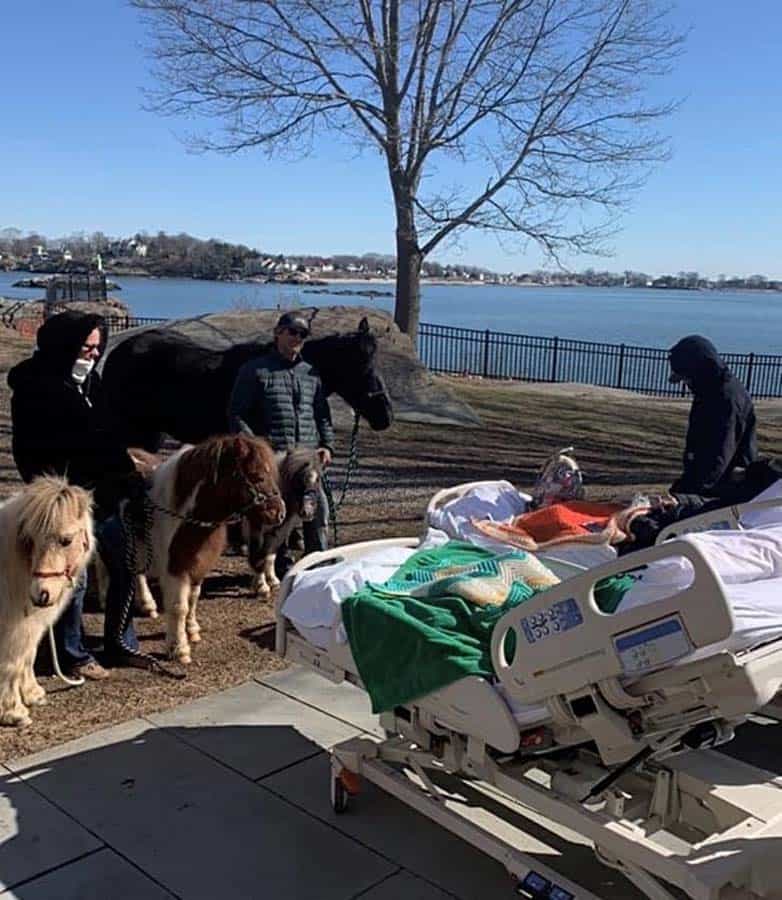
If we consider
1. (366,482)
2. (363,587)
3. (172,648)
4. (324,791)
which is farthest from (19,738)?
(366,482)

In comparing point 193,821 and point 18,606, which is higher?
point 18,606

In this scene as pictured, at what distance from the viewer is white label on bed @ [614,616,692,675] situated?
2258 mm

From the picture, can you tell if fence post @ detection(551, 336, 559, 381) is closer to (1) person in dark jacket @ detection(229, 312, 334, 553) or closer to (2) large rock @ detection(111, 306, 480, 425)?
(2) large rock @ detection(111, 306, 480, 425)

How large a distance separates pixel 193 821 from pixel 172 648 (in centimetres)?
161

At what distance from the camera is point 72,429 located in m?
4.40

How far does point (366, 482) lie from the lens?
30.9ft

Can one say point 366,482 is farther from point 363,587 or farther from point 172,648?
point 363,587

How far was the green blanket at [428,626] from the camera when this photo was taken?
2.86m

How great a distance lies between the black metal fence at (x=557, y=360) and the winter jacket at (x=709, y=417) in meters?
16.8

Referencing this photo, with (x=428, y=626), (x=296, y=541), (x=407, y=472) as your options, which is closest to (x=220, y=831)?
(x=428, y=626)

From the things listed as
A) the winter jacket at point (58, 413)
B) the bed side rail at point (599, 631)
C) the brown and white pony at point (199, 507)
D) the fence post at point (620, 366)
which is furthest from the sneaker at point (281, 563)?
the fence post at point (620, 366)

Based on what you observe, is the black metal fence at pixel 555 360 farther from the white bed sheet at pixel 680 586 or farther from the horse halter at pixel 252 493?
the white bed sheet at pixel 680 586

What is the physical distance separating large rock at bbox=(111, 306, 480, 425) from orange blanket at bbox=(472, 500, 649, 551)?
8571mm

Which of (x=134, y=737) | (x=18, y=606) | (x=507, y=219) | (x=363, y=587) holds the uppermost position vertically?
(x=507, y=219)
